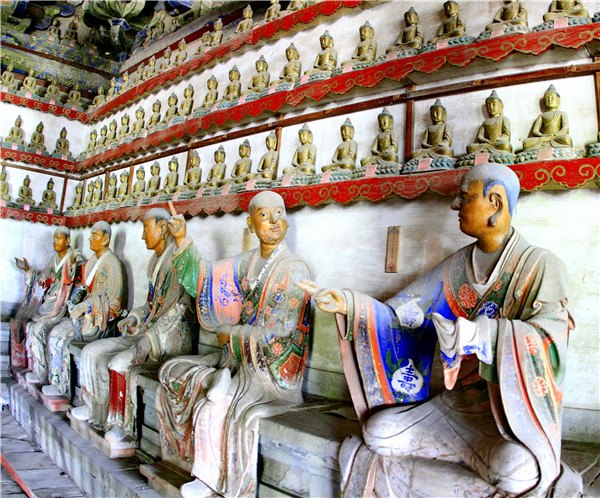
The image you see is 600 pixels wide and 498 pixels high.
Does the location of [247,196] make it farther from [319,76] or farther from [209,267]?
[319,76]

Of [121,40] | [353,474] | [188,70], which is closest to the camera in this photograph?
[353,474]

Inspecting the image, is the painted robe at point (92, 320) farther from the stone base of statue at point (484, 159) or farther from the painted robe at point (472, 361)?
the stone base of statue at point (484, 159)

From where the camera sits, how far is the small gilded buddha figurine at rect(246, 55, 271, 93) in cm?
569

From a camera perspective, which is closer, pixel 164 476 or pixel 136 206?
pixel 164 476

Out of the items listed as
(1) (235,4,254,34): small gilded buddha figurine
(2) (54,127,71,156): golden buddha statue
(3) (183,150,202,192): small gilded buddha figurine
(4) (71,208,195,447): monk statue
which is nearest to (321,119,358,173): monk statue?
(4) (71,208,195,447): monk statue

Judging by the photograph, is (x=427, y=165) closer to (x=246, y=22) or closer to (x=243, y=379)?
(x=243, y=379)

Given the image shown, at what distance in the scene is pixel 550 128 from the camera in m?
3.50

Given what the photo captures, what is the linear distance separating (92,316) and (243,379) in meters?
3.17

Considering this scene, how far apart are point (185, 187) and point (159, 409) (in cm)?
303

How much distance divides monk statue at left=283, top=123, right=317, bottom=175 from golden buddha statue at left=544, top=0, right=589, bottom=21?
2.19 metres

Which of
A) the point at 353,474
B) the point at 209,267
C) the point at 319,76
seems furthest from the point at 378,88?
the point at 353,474

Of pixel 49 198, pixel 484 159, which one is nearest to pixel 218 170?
pixel 484 159

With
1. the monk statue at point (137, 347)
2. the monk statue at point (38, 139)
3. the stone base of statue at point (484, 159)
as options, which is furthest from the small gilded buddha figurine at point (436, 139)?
the monk statue at point (38, 139)

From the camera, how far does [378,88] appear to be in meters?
4.59
